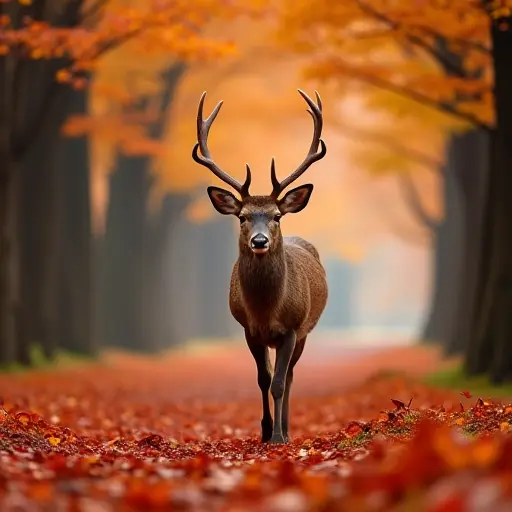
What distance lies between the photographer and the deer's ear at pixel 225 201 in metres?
9.34

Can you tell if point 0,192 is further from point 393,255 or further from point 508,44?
point 393,255

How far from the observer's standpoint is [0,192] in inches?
721

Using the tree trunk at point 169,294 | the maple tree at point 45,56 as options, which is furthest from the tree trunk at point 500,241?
the tree trunk at point 169,294

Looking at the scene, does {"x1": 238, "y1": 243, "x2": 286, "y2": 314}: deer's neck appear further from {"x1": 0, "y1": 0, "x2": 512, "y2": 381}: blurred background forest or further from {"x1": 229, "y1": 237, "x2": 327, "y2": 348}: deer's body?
{"x1": 0, "y1": 0, "x2": 512, "y2": 381}: blurred background forest

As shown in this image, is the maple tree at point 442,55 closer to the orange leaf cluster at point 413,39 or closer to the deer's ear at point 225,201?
the orange leaf cluster at point 413,39

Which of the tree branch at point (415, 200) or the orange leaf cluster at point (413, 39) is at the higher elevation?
the orange leaf cluster at point (413, 39)

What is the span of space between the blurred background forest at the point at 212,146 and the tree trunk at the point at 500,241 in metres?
0.04

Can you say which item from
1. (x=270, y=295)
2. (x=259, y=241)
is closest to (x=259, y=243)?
(x=259, y=241)

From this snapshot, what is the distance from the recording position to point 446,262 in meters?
32.9

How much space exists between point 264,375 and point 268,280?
3.23 feet

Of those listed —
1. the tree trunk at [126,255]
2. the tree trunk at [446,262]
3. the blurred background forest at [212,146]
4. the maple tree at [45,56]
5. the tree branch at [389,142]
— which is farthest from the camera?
the tree trunk at [126,255]

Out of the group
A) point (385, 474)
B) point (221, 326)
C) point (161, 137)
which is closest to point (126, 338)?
point (161, 137)

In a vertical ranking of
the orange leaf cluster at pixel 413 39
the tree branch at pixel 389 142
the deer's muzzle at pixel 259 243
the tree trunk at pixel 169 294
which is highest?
the orange leaf cluster at pixel 413 39

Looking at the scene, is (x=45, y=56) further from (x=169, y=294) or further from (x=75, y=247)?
(x=169, y=294)
